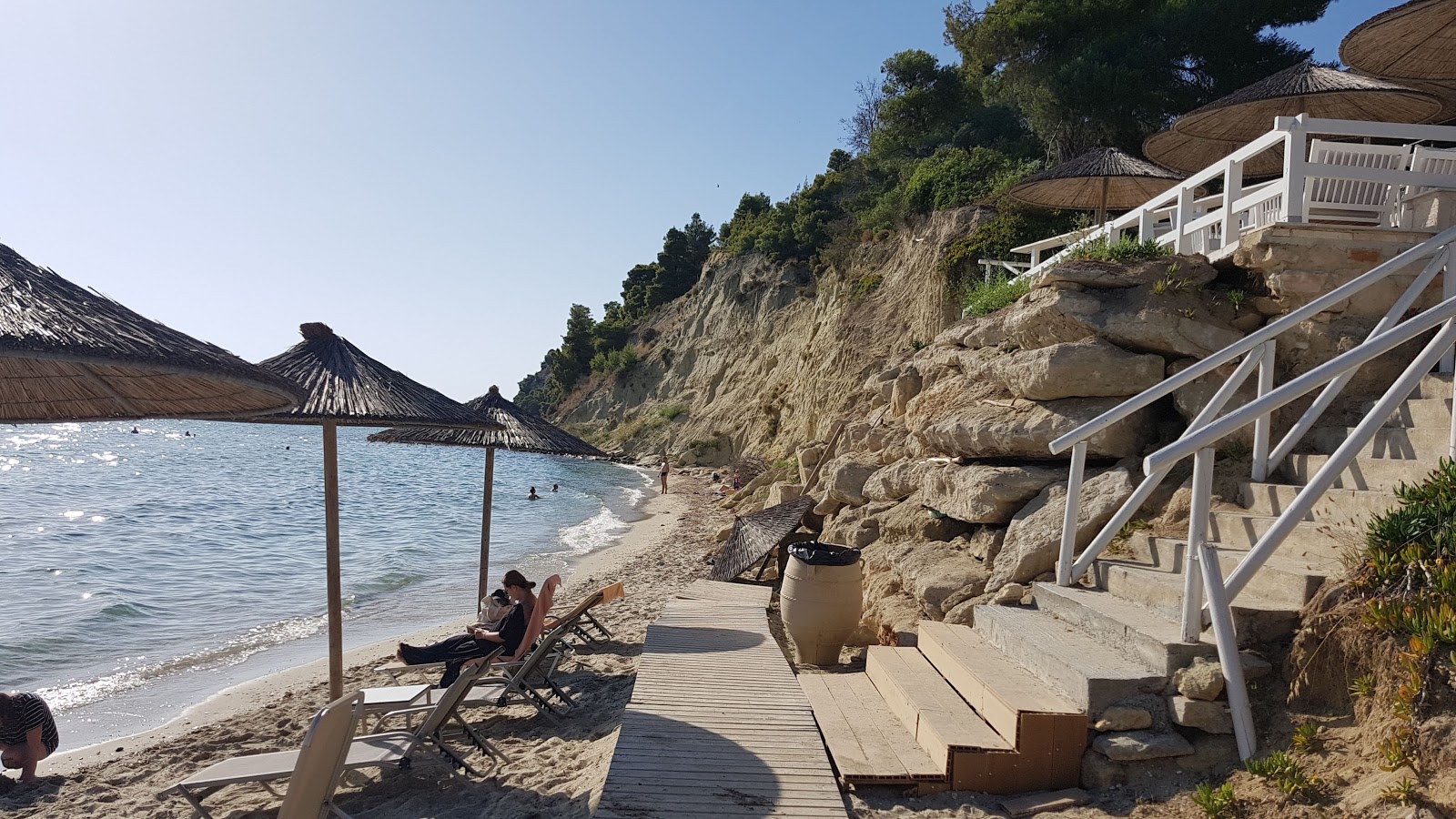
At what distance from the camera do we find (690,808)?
367 centimetres

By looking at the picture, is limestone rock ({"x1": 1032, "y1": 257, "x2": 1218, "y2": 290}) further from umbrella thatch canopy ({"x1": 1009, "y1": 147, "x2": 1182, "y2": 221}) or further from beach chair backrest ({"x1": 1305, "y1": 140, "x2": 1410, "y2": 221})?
umbrella thatch canopy ({"x1": 1009, "y1": 147, "x2": 1182, "y2": 221})

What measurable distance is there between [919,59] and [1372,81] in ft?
79.2

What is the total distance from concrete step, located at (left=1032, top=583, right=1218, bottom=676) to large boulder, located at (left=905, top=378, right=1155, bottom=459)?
1.40m

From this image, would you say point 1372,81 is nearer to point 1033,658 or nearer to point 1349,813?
point 1033,658

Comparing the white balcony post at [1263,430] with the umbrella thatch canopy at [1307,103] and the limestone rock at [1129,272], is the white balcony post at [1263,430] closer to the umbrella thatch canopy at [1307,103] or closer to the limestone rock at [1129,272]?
the limestone rock at [1129,272]

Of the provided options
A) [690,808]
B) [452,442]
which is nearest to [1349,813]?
[690,808]

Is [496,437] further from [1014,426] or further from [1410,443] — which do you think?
[1410,443]

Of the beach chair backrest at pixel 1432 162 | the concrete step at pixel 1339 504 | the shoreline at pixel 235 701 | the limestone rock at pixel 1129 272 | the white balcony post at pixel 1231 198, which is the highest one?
the beach chair backrest at pixel 1432 162

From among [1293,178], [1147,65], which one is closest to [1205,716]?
[1293,178]

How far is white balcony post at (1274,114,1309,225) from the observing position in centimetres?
595

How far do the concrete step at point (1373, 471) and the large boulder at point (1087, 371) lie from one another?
1.36m

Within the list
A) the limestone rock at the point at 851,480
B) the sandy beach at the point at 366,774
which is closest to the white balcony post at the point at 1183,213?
the limestone rock at the point at 851,480

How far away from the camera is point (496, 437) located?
9344mm

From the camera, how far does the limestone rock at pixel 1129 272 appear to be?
675 cm
